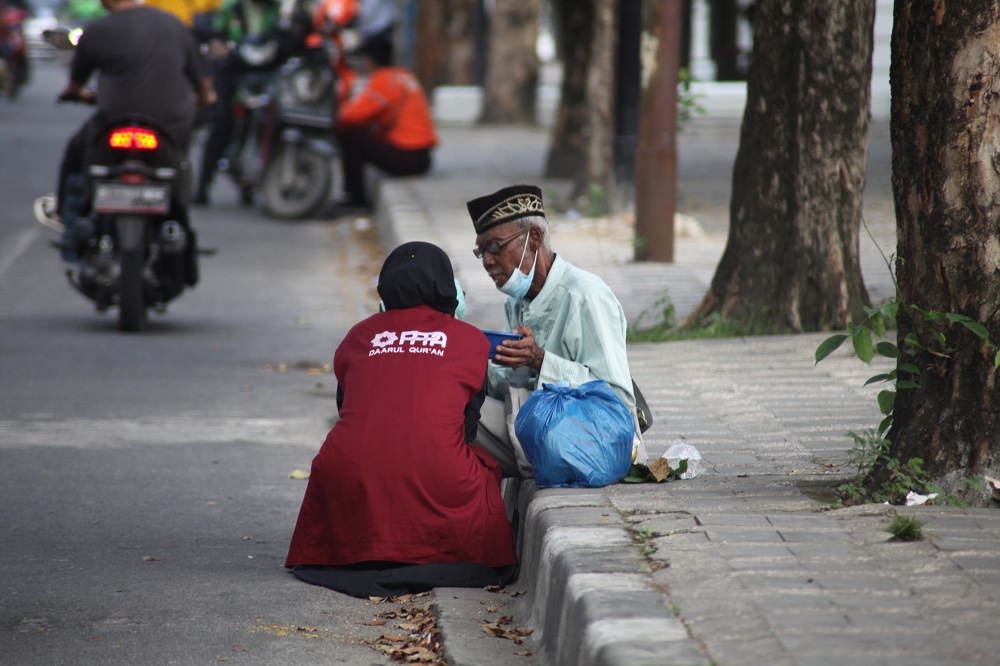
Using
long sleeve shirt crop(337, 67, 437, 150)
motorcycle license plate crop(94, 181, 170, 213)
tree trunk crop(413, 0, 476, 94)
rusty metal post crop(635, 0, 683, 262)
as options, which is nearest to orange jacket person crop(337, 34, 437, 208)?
long sleeve shirt crop(337, 67, 437, 150)

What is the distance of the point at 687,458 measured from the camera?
498cm

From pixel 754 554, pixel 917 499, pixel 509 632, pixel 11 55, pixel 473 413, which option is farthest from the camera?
pixel 11 55

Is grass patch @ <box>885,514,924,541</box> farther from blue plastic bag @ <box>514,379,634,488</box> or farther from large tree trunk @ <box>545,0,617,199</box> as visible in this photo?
large tree trunk @ <box>545,0,617,199</box>

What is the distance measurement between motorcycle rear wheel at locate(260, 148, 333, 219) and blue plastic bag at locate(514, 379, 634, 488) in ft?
29.1

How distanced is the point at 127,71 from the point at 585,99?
268 inches

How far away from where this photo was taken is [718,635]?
130 inches

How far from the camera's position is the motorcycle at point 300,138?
1314 centimetres

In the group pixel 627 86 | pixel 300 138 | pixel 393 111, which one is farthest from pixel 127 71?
pixel 393 111

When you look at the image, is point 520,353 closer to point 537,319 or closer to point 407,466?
point 537,319

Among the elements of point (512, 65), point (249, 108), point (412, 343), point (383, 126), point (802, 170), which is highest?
point (412, 343)

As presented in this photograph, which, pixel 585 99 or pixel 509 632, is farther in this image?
pixel 585 99

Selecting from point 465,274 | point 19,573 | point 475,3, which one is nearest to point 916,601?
point 19,573

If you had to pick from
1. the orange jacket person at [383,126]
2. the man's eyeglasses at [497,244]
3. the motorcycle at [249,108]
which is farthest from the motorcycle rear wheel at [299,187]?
the man's eyeglasses at [497,244]

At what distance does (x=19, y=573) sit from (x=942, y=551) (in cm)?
276
